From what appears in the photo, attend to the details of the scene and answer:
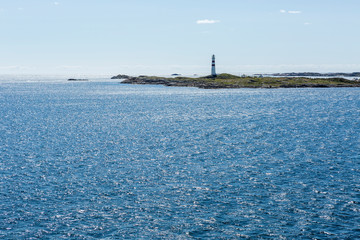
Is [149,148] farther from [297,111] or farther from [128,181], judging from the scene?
[297,111]

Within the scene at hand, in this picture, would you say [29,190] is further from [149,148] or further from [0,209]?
[149,148]

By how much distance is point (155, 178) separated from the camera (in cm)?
4450

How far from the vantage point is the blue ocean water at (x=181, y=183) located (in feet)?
101

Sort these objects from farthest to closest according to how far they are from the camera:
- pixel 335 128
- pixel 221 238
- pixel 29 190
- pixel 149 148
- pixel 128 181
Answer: pixel 335 128, pixel 149 148, pixel 128 181, pixel 29 190, pixel 221 238

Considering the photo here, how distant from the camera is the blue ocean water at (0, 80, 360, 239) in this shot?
3070 cm

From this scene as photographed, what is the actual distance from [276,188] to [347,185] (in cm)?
828

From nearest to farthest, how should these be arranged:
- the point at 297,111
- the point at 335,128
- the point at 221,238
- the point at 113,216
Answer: the point at 221,238 < the point at 113,216 < the point at 335,128 < the point at 297,111

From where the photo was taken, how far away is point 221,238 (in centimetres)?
2870

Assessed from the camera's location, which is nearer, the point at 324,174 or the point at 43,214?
the point at 43,214

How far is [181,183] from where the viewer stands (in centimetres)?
4238

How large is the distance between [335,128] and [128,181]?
187 ft

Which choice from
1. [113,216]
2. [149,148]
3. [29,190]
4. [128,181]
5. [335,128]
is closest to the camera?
[113,216]

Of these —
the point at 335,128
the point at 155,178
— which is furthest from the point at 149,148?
the point at 335,128

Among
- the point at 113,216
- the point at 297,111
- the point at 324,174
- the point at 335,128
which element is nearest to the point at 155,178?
the point at 113,216
